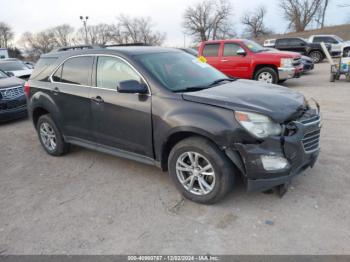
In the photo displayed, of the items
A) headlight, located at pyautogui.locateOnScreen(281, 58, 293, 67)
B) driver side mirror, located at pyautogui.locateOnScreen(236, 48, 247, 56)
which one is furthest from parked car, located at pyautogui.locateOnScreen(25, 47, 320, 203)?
headlight, located at pyautogui.locateOnScreen(281, 58, 293, 67)

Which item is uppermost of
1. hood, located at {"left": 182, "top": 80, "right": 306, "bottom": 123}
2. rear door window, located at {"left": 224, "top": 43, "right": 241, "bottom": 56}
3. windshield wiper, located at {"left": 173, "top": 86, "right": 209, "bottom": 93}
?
rear door window, located at {"left": 224, "top": 43, "right": 241, "bottom": 56}

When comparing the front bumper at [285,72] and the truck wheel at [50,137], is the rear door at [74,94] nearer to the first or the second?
the truck wheel at [50,137]

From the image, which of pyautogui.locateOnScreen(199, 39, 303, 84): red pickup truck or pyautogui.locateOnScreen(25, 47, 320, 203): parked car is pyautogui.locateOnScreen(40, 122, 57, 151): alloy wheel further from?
pyautogui.locateOnScreen(199, 39, 303, 84): red pickup truck

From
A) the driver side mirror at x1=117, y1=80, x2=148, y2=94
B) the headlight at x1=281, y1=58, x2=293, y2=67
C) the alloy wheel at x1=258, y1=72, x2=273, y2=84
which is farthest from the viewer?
the alloy wheel at x1=258, y1=72, x2=273, y2=84

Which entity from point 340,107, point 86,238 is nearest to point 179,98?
point 86,238

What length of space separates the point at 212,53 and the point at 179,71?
7.94 metres

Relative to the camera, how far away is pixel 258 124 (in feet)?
9.77

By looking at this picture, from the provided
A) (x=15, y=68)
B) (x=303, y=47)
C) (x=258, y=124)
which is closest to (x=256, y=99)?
(x=258, y=124)

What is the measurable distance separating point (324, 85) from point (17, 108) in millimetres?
10523

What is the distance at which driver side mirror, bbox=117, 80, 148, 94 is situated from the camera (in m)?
3.48

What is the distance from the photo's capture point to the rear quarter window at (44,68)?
4852 mm

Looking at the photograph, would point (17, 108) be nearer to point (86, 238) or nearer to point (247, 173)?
point (86, 238)

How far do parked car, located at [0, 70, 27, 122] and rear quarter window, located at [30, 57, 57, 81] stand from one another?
3159mm

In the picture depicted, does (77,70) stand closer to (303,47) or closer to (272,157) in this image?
(272,157)
